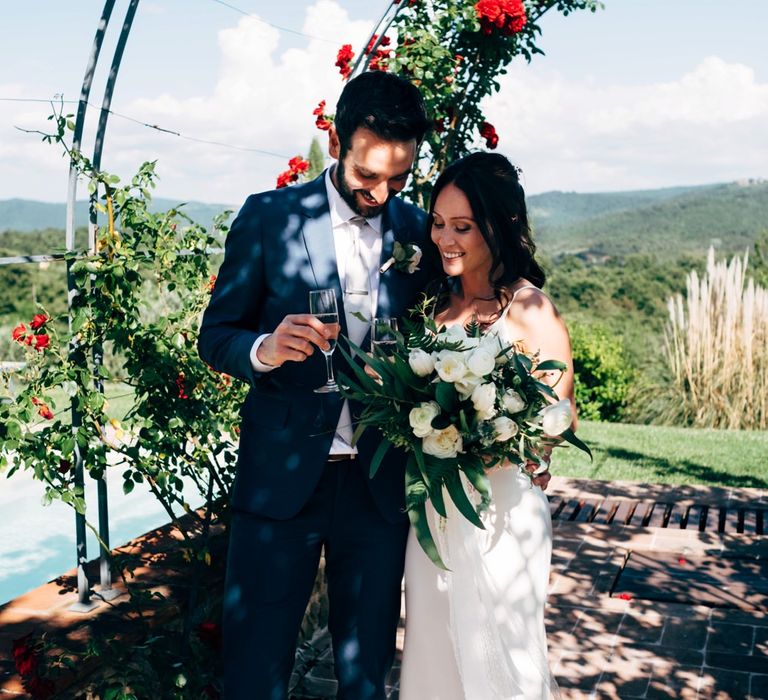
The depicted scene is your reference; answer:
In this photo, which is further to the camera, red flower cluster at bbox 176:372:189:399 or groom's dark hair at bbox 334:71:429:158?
red flower cluster at bbox 176:372:189:399

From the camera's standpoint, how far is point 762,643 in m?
4.19

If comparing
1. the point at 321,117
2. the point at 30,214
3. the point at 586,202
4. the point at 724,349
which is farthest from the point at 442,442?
the point at 586,202

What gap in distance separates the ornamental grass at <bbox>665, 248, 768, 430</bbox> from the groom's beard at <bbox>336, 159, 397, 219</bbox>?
7943 mm

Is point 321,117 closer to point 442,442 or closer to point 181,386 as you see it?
point 181,386

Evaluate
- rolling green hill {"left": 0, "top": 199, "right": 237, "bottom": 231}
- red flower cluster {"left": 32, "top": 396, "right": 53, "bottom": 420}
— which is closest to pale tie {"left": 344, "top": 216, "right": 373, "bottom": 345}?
red flower cluster {"left": 32, "top": 396, "right": 53, "bottom": 420}

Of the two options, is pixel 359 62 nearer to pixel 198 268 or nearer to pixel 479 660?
pixel 198 268

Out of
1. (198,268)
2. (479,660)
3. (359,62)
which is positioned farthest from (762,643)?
(359,62)

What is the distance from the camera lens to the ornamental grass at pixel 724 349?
9914mm

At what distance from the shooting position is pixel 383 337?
2299 mm

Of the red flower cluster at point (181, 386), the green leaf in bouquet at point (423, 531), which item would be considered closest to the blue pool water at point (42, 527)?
the red flower cluster at point (181, 386)

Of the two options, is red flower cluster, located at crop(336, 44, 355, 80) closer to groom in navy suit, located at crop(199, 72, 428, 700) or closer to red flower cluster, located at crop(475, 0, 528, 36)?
red flower cluster, located at crop(475, 0, 528, 36)

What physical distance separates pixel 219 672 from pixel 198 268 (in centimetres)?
152

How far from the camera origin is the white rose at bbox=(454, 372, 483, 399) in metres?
2.22

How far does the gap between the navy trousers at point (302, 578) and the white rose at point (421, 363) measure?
38cm
